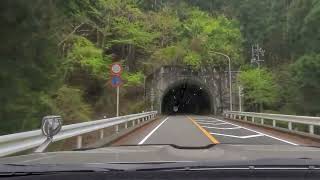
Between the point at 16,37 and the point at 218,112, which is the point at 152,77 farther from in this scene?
the point at 16,37

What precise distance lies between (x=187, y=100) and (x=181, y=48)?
2728cm

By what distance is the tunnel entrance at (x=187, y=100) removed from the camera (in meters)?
78.4

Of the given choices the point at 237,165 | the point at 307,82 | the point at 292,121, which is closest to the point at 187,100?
the point at 307,82

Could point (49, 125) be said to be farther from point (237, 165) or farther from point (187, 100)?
point (187, 100)

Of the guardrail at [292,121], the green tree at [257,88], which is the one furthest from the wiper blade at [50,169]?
the green tree at [257,88]

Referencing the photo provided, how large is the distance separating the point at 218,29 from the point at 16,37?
5969cm

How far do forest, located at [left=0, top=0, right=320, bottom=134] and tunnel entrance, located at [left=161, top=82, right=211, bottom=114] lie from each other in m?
6.31

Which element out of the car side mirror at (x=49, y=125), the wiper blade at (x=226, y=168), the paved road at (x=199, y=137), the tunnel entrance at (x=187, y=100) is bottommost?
the paved road at (x=199, y=137)

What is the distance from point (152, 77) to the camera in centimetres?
6869

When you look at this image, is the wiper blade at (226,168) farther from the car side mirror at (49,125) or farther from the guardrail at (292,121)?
the guardrail at (292,121)

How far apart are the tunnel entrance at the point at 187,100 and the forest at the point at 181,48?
20.7 ft

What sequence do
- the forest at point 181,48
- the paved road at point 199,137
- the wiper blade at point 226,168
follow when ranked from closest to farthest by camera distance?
the wiper blade at point 226,168
the paved road at point 199,137
the forest at point 181,48

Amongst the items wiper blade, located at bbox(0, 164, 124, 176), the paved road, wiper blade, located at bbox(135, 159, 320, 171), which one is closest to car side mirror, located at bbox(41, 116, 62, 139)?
wiper blade, located at bbox(0, 164, 124, 176)

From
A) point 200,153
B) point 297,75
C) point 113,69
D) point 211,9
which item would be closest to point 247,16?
point 211,9
